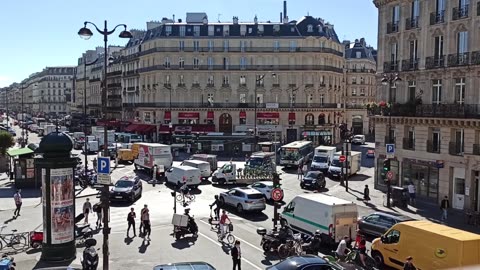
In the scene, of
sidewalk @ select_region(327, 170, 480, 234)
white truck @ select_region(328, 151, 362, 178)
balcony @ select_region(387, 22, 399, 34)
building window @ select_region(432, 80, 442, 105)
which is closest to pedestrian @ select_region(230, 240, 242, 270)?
sidewalk @ select_region(327, 170, 480, 234)

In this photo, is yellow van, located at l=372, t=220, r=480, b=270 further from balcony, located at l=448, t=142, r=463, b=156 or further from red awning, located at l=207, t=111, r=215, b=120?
red awning, located at l=207, t=111, r=215, b=120

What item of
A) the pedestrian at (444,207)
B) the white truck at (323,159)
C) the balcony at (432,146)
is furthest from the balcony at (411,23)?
the white truck at (323,159)

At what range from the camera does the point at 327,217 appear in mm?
20766

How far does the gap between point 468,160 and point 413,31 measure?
396 inches

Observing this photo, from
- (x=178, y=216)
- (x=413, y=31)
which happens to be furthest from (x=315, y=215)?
(x=413, y=31)

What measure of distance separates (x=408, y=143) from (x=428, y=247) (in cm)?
1939

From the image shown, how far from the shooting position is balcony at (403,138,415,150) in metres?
34.6

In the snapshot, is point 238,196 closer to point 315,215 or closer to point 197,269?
point 315,215

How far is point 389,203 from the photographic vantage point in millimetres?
31500

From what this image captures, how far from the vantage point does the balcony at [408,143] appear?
34.6 m

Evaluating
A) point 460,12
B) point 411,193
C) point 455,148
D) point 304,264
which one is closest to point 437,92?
point 455,148

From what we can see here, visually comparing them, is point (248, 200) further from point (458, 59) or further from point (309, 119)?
point (309, 119)

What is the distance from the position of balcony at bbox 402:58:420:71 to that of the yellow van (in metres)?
18.9

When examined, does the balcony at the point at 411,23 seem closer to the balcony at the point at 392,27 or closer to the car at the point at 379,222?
the balcony at the point at 392,27
